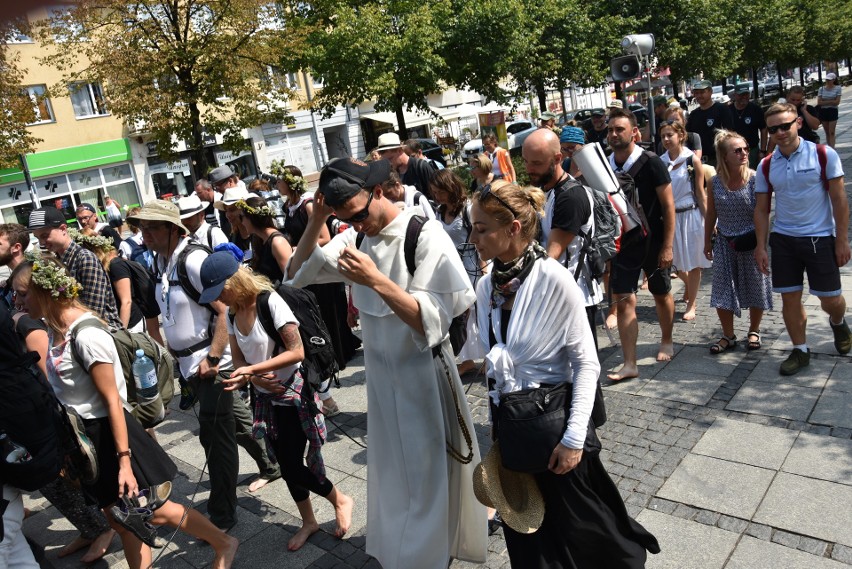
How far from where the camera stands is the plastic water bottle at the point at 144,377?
12.3 ft

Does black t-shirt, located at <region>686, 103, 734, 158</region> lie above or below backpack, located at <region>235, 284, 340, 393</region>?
above

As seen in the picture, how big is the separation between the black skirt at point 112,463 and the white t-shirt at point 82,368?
0.08 m

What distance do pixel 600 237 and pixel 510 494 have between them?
2078 mm

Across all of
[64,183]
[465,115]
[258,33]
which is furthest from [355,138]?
[258,33]

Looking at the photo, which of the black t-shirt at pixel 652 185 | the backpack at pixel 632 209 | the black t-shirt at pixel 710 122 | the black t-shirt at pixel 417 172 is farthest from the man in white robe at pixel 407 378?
the black t-shirt at pixel 710 122

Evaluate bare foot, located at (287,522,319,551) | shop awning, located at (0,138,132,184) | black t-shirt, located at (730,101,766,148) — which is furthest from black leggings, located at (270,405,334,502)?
shop awning, located at (0,138,132,184)

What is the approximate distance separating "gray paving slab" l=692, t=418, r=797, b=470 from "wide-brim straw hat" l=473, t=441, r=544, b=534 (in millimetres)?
2024

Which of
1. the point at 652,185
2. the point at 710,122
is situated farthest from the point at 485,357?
the point at 710,122

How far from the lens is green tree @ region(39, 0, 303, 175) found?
15.5m

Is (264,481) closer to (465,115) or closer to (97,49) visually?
(97,49)

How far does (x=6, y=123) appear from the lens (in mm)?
17375

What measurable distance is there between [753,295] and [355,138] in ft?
121

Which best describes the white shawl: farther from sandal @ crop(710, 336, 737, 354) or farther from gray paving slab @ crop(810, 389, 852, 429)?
sandal @ crop(710, 336, 737, 354)

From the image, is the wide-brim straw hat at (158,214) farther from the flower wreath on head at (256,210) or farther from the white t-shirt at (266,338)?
the white t-shirt at (266,338)
